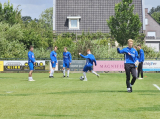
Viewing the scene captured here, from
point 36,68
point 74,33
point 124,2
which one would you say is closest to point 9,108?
point 36,68

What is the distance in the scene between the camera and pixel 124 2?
133 feet

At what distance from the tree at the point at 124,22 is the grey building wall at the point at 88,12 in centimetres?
1125

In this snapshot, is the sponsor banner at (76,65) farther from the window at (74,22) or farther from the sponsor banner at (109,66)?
the window at (74,22)

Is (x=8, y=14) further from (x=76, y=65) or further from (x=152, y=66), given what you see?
(x=152, y=66)

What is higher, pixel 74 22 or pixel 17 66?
pixel 74 22

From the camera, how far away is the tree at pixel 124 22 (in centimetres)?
4047

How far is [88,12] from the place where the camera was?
53375 millimetres

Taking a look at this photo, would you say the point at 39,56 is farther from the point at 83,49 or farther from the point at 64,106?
the point at 64,106

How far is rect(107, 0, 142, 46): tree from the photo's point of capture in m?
40.5

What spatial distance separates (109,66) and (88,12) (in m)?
25.3

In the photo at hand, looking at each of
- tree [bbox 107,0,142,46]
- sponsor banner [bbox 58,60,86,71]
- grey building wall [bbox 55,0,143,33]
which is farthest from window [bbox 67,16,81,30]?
sponsor banner [bbox 58,60,86,71]

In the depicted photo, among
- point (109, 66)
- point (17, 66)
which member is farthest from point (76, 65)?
point (17, 66)

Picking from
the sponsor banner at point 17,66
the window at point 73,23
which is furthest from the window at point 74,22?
the sponsor banner at point 17,66

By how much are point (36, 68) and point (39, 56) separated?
12.2 feet
